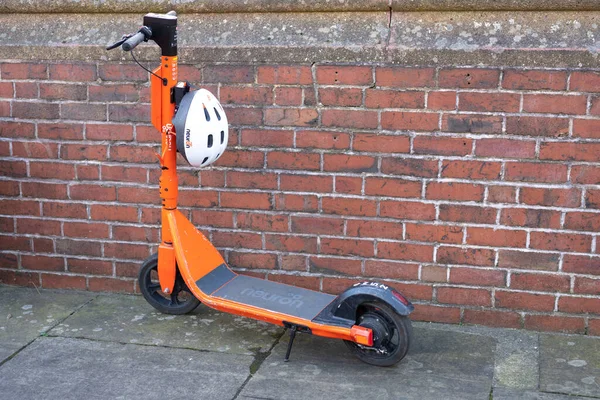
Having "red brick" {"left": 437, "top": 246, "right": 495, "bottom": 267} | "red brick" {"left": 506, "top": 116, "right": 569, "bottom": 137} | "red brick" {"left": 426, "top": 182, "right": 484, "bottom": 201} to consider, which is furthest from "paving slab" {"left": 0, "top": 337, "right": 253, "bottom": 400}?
"red brick" {"left": 506, "top": 116, "right": 569, "bottom": 137}

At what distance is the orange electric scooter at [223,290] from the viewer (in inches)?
146

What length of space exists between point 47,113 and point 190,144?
1241 millimetres

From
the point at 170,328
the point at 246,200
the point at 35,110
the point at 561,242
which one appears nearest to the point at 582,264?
the point at 561,242

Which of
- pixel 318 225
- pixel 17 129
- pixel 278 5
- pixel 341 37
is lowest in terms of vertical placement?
pixel 318 225

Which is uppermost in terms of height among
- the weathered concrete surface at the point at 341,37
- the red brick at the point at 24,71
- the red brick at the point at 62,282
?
the weathered concrete surface at the point at 341,37

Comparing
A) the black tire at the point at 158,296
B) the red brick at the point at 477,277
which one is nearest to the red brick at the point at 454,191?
the red brick at the point at 477,277

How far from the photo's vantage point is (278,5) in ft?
13.8

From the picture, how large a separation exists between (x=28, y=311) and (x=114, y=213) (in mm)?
725

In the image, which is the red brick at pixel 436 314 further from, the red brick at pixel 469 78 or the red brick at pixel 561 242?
the red brick at pixel 469 78

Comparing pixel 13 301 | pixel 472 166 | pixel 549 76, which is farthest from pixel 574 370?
pixel 13 301

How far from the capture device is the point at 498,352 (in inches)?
155

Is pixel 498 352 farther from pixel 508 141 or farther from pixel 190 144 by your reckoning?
pixel 190 144

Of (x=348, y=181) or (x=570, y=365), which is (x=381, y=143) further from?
(x=570, y=365)

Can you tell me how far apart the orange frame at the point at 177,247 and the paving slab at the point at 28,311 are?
27.1 inches
